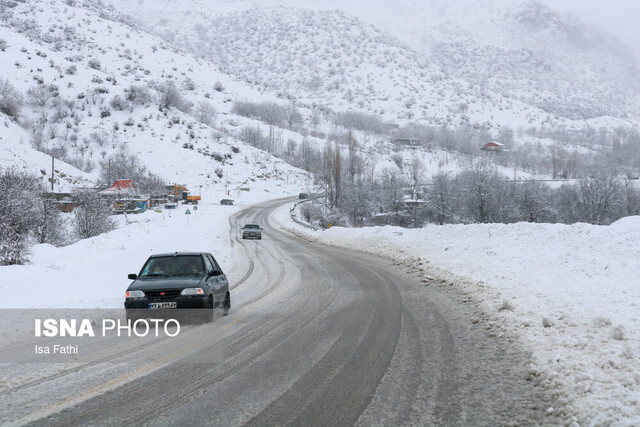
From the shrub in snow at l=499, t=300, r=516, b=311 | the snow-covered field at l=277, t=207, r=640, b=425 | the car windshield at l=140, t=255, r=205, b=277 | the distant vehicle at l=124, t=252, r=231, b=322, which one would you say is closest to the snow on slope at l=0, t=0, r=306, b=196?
the car windshield at l=140, t=255, r=205, b=277

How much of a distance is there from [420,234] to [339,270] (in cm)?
844

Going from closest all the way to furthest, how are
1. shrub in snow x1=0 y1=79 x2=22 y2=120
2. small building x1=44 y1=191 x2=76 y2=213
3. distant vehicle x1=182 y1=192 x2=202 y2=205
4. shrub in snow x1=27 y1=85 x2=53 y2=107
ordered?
small building x1=44 y1=191 x2=76 y2=213 < distant vehicle x1=182 y1=192 x2=202 y2=205 < shrub in snow x1=0 y1=79 x2=22 y2=120 < shrub in snow x1=27 y1=85 x2=53 y2=107

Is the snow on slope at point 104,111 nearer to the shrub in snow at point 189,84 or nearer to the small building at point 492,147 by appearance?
the shrub in snow at point 189,84

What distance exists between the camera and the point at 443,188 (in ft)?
236

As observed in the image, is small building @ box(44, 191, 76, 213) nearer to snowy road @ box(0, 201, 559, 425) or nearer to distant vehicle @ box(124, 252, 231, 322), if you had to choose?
distant vehicle @ box(124, 252, 231, 322)

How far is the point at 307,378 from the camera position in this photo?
555 cm

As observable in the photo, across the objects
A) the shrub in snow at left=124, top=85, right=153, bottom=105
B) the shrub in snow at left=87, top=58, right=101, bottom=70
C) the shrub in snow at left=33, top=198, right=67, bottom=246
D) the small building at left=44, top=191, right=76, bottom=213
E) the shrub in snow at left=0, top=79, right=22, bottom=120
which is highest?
the shrub in snow at left=87, top=58, right=101, bottom=70

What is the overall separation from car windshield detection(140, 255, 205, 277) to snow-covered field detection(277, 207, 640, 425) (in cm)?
604

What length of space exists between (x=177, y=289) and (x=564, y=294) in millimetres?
8279

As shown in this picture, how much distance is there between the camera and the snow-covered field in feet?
16.9

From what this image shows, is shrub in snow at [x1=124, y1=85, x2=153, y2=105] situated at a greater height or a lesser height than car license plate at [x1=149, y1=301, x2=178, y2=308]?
greater

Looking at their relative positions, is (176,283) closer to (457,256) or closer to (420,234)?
(457,256)

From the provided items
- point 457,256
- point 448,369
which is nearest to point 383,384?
point 448,369

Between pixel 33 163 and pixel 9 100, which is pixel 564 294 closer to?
pixel 33 163
